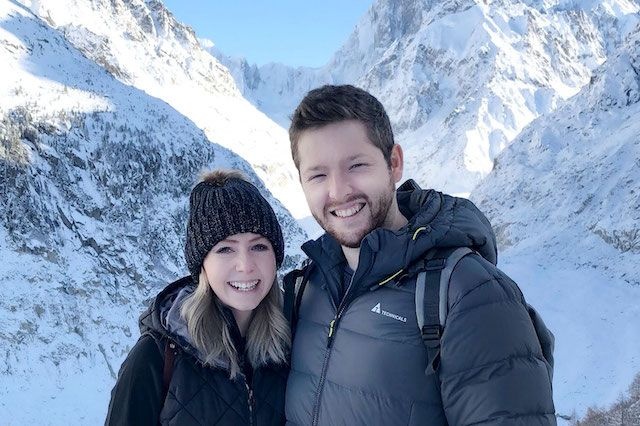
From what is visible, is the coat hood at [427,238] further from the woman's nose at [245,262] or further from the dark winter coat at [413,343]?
the woman's nose at [245,262]

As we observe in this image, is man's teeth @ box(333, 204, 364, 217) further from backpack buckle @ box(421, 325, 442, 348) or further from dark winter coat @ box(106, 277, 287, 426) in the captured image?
dark winter coat @ box(106, 277, 287, 426)

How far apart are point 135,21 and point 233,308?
100596 millimetres

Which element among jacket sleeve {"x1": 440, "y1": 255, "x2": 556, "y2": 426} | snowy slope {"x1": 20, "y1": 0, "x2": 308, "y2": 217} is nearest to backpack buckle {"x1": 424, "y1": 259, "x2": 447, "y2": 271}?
jacket sleeve {"x1": 440, "y1": 255, "x2": 556, "y2": 426}

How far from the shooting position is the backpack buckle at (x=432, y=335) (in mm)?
2562

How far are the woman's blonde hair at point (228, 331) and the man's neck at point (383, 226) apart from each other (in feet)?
2.13

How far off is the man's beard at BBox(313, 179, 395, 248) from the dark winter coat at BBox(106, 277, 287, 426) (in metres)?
0.97

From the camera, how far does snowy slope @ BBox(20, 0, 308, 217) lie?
76188mm

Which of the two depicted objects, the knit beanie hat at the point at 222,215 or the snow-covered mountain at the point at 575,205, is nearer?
the knit beanie hat at the point at 222,215

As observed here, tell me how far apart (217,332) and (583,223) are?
4678 cm

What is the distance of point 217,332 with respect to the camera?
3.50m

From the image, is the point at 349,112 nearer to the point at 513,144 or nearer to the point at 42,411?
the point at 42,411

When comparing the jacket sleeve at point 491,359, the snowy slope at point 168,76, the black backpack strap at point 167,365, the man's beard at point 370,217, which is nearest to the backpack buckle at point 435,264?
the jacket sleeve at point 491,359

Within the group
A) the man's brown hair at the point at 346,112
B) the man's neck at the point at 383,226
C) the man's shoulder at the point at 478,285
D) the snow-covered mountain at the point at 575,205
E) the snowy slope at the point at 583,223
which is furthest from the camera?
the snow-covered mountain at the point at 575,205

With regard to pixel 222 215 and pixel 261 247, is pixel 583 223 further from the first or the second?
pixel 222 215
